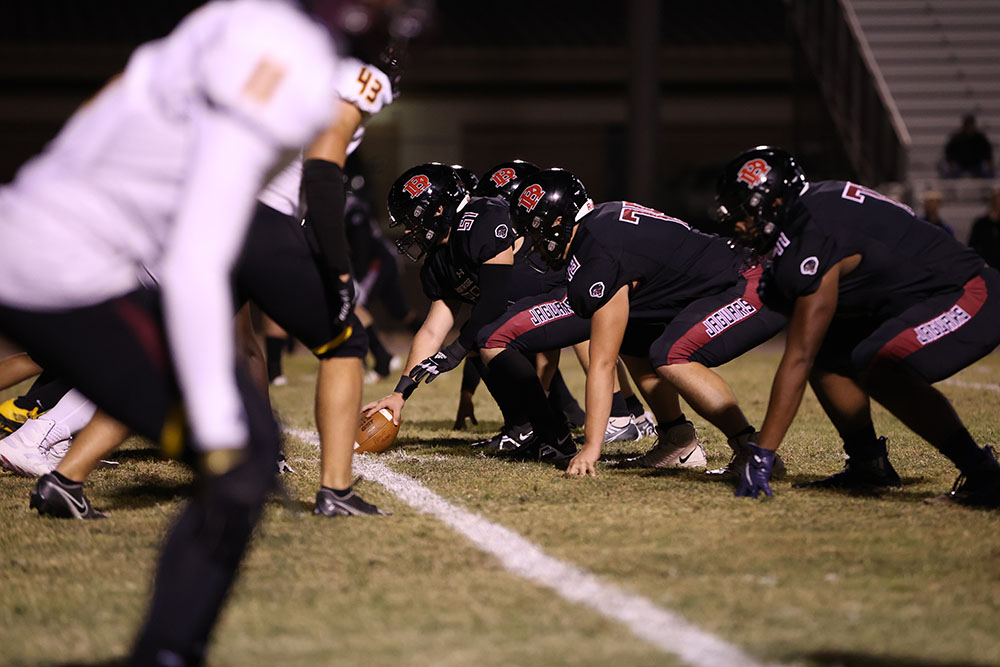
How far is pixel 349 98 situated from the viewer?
169 inches

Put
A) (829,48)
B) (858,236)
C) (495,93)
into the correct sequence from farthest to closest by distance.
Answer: (495,93), (829,48), (858,236)

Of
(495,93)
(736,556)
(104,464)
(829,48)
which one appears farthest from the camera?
(495,93)

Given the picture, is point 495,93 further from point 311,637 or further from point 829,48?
point 311,637

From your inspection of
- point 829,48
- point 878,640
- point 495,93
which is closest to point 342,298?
point 878,640

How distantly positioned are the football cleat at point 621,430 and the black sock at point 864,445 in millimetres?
1916

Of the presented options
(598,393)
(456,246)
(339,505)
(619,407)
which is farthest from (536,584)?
(619,407)

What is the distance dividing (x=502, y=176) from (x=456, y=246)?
1.15 meters

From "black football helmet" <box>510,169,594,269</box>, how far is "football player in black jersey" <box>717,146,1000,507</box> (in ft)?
3.35

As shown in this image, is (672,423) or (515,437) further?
(515,437)

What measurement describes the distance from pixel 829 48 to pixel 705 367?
15.3 m

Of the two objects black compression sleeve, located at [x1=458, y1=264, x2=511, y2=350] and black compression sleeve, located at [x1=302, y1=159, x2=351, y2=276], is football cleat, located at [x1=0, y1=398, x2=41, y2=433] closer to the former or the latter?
black compression sleeve, located at [x1=458, y1=264, x2=511, y2=350]

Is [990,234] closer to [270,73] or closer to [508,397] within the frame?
[508,397]

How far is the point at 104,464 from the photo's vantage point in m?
6.08

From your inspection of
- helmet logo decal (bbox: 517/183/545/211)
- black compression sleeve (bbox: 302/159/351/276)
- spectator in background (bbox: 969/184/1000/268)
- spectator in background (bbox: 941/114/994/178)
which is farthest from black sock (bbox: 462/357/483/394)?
spectator in background (bbox: 941/114/994/178)
